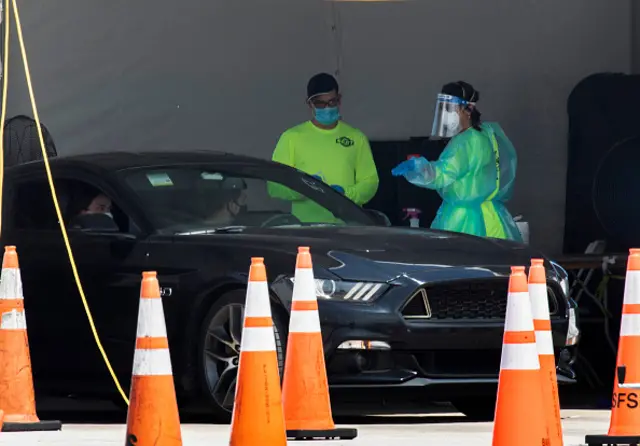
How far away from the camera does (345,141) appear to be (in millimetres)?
12211

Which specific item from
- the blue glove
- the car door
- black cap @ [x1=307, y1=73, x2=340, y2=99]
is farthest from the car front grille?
black cap @ [x1=307, y1=73, x2=340, y2=99]

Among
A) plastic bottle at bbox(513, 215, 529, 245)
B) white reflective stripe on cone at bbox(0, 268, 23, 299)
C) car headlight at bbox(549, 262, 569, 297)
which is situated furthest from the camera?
plastic bottle at bbox(513, 215, 529, 245)

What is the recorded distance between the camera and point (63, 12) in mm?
13156

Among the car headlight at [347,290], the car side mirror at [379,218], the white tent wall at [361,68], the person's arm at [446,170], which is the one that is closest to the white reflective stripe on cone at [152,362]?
the car headlight at [347,290]

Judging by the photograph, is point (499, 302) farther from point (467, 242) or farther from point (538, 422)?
point (538, 422)

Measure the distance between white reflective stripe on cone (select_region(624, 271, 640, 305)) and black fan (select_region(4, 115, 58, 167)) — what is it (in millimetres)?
5987

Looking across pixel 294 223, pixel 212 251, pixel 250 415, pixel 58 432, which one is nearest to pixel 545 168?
pixel 294 223

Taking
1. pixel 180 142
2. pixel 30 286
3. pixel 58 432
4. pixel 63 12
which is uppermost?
pixel 63 12

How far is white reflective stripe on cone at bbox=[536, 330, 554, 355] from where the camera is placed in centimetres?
758

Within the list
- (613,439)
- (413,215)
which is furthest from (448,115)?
(613,439)

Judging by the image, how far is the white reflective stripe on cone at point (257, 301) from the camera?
7.29m

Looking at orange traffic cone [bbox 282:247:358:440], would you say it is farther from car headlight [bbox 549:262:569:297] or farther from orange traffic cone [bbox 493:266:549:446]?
car headlight [bbox 549:262:569:297]

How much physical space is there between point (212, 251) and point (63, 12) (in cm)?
418

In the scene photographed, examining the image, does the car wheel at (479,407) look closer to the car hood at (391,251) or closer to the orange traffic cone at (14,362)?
the car hood at (391,251)
